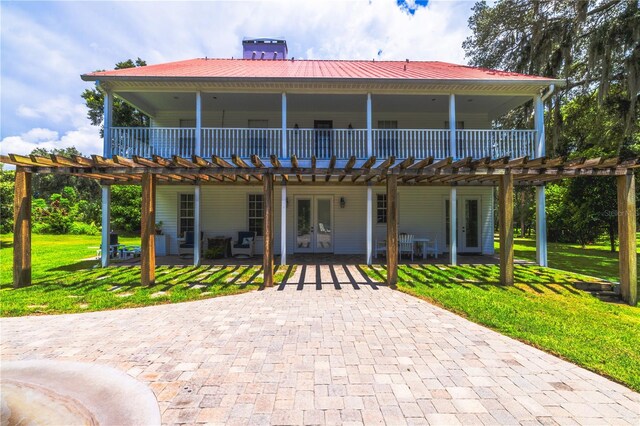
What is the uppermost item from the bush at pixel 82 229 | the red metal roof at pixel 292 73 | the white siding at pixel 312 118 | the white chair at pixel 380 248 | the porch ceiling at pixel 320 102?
the red metal roof at pixel 292 73

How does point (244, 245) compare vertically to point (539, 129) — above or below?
below

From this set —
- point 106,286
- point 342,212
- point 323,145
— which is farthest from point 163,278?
point 342,212

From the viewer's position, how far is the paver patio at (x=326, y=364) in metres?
2.62

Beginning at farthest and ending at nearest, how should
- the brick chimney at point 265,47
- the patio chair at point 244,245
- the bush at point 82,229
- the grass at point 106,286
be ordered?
the bush at point 82,229, the brick chimney at point 265,47, the patio chair at point 244,245, the grass at point 106,286

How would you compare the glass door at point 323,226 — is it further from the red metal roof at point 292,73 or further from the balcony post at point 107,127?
the balcony post at point 107,127

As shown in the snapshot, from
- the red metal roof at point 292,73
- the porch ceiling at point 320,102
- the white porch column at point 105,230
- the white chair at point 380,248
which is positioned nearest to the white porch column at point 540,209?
the porch ceiling at point 320,102

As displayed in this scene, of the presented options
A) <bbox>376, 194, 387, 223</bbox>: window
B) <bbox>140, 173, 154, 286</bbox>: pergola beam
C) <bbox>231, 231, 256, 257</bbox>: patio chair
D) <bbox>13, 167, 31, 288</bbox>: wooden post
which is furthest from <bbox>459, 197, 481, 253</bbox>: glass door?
<bbox>13, 167, 31, 288</bbox>: wooden post

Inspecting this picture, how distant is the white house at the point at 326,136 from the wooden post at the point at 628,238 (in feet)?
12.1

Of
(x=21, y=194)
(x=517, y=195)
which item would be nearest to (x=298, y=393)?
(x=21, y=194)

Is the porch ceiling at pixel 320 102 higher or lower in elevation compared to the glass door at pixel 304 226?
higher

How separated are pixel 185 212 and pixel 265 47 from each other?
953 centimetres

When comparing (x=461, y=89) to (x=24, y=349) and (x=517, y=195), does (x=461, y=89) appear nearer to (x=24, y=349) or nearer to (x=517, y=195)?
(x=24, y=349)

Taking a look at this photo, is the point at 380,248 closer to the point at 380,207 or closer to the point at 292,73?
the point at 380,207

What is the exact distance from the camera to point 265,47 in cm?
1565
